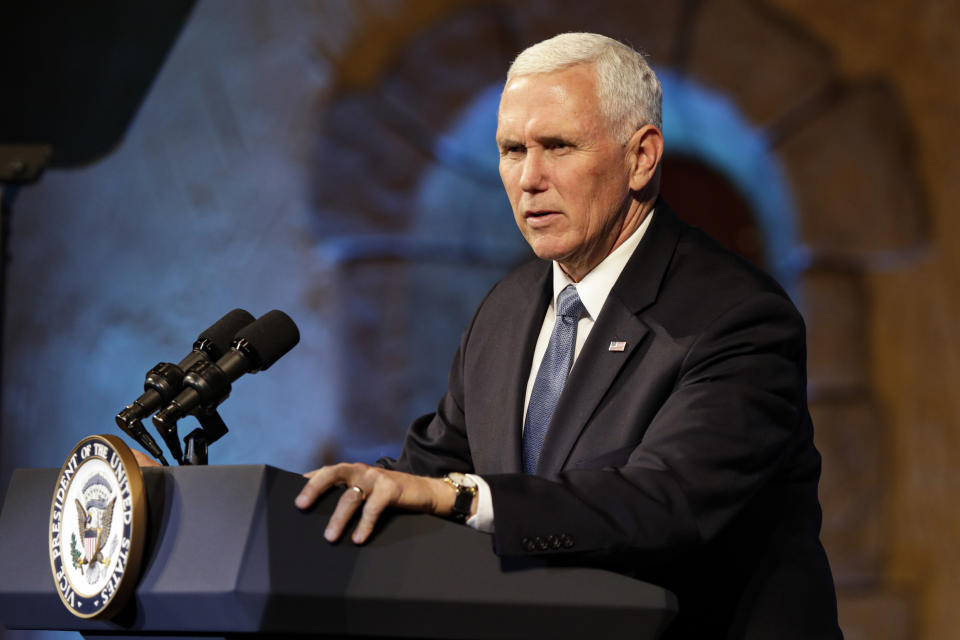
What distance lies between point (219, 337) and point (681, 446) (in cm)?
60

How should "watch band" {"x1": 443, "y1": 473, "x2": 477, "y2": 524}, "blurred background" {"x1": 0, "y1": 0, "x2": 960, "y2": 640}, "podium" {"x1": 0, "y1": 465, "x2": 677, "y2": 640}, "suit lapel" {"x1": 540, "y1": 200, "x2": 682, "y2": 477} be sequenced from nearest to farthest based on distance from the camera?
"podium" {"x1": 0, "y1": 465, "x2": 677, "y2": 640} < "watch band" {"x1": 443, "y1": 473, "x2": 477, "y2": 524} < "suit lapel" {"x1": 540, "y1": 200, "x2": 682, "y2": 477} < "blurred background" {"x1": 0, "y1": 0, "x2": 960, "y2": 640}

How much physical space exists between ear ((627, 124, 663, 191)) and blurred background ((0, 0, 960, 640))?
1.80m

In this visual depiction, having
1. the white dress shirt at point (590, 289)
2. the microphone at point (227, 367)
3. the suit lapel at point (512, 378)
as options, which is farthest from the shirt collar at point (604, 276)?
the microphone at point (227, 367)

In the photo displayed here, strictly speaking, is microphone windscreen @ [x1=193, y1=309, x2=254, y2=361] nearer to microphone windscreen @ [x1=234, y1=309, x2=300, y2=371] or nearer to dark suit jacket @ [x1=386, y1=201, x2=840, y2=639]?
microphone windscreen @ [x1=234, y1=309, x2=300, y2=371]

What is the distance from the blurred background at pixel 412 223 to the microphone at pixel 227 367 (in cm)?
207

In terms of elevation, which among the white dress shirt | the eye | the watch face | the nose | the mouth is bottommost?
the watch face

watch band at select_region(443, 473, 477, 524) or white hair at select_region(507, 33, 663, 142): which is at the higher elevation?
white hair at select_region(507, 33, 663, 142)

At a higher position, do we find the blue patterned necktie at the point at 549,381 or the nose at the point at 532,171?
the nose at the point at 532,171

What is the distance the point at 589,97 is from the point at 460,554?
808 millimetres

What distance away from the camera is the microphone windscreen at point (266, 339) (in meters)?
1.39

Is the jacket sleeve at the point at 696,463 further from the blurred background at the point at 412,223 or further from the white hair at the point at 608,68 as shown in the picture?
the blurred background at the point at 412,223

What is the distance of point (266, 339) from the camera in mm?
1405

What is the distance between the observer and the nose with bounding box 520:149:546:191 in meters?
1.71

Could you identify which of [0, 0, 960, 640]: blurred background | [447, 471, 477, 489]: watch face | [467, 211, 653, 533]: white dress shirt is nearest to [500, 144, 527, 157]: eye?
[467, 211, 653, 533]: white dress shirt
